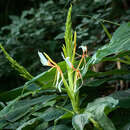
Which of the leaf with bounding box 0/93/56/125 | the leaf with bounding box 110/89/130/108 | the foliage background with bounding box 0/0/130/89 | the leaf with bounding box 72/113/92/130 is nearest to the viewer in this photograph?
the leaf with bounding box 72/113/92/130

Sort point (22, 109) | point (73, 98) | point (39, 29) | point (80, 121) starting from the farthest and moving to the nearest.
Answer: point (39, 29) → point (22, 109) → point (73, 98) → point (80, 121)

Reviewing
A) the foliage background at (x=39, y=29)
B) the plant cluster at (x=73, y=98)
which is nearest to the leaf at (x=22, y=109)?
the plant cluster at (x=73, y=98)

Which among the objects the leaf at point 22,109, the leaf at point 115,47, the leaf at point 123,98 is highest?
the leaf at point 115,47

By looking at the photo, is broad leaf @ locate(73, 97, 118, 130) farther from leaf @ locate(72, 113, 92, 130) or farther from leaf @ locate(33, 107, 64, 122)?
leaf @ locate(33, 107, 64, 122)

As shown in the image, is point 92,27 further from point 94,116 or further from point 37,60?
point 94,116

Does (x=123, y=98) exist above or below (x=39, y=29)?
Result: below

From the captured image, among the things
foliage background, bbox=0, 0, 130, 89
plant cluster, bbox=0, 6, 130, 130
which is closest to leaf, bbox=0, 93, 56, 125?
plant cluster, bbox=0, 6, 130, 130

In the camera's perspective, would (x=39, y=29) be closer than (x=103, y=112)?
No

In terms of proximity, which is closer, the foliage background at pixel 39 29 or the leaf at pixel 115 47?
the leaf at pixel 115 47

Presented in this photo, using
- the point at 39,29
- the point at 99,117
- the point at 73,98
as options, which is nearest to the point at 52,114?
the point at 73,98

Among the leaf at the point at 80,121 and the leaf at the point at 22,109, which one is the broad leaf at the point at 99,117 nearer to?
the leaf at the point at 80,121

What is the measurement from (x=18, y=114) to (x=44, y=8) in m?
1.22

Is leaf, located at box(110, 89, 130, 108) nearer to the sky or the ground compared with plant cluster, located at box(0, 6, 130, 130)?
nearer to the ground

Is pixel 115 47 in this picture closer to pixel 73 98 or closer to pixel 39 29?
pixel 73 98
